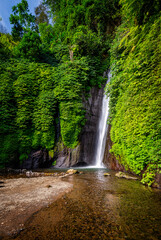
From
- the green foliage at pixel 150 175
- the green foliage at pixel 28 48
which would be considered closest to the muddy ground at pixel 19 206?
the green foliage at pixel 150 175

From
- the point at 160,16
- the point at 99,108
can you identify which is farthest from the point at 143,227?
the point at 99,108

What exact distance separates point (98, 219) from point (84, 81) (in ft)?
37.5

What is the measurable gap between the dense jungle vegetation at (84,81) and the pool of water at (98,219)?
2.00m

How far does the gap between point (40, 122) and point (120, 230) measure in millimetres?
9690

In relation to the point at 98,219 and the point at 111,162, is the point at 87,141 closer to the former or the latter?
the point at 111,162

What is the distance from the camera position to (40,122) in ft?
34.1

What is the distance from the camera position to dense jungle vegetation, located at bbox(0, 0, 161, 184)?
16.2 feet

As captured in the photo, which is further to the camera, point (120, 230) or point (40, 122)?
point (40, 122)

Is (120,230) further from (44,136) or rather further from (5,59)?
(5,59)

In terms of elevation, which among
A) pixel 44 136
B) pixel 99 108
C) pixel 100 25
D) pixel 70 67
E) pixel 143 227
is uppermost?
pixel 100 25

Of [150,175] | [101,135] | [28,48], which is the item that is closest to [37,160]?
[101,135]

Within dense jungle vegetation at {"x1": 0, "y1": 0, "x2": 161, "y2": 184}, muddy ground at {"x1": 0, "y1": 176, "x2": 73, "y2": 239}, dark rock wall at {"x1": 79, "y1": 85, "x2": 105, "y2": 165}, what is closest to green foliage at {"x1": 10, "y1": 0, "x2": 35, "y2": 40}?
dense jungle vegetation at {"x1": 0, "y1": 0, "x2": 161, "y2": 184}

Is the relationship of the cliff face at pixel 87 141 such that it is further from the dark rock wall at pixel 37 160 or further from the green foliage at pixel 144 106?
the green foliage at pixel 144 106

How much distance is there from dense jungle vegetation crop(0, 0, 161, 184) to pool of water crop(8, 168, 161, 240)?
1999mm
